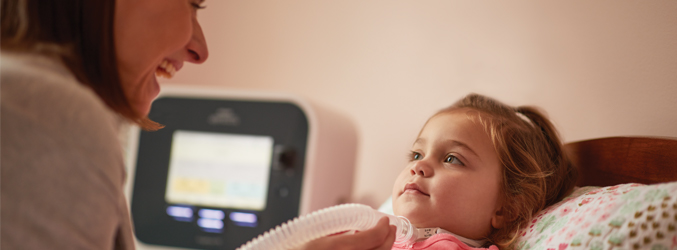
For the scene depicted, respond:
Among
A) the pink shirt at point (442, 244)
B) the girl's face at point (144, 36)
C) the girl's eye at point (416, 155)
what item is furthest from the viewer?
the girl's eye at point (416, 155)

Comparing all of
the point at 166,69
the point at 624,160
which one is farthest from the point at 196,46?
the point at 624,160

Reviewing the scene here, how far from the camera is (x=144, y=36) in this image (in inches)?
26.8

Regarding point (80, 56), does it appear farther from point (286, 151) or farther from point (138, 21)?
point (286, 151)

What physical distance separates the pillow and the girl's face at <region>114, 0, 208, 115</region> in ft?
2.31

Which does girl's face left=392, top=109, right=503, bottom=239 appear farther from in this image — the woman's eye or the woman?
→ the woman

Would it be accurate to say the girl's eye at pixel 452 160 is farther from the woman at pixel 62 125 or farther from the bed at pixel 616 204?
the woman at pixel 62 125

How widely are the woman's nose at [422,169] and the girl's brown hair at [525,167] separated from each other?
153 millimetres

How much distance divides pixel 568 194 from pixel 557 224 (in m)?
0.19

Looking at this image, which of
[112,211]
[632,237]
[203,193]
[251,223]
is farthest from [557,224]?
[203,193]

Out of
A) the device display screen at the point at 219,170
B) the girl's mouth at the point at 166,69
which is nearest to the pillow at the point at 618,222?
the girl's mouth at the point at 166,69

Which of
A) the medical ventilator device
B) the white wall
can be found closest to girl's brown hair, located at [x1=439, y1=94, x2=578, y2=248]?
the white wall

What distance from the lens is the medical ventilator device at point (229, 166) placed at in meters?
1.44

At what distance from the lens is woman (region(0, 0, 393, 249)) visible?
0.43 metres

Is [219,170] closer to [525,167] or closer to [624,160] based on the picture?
[525,167]
